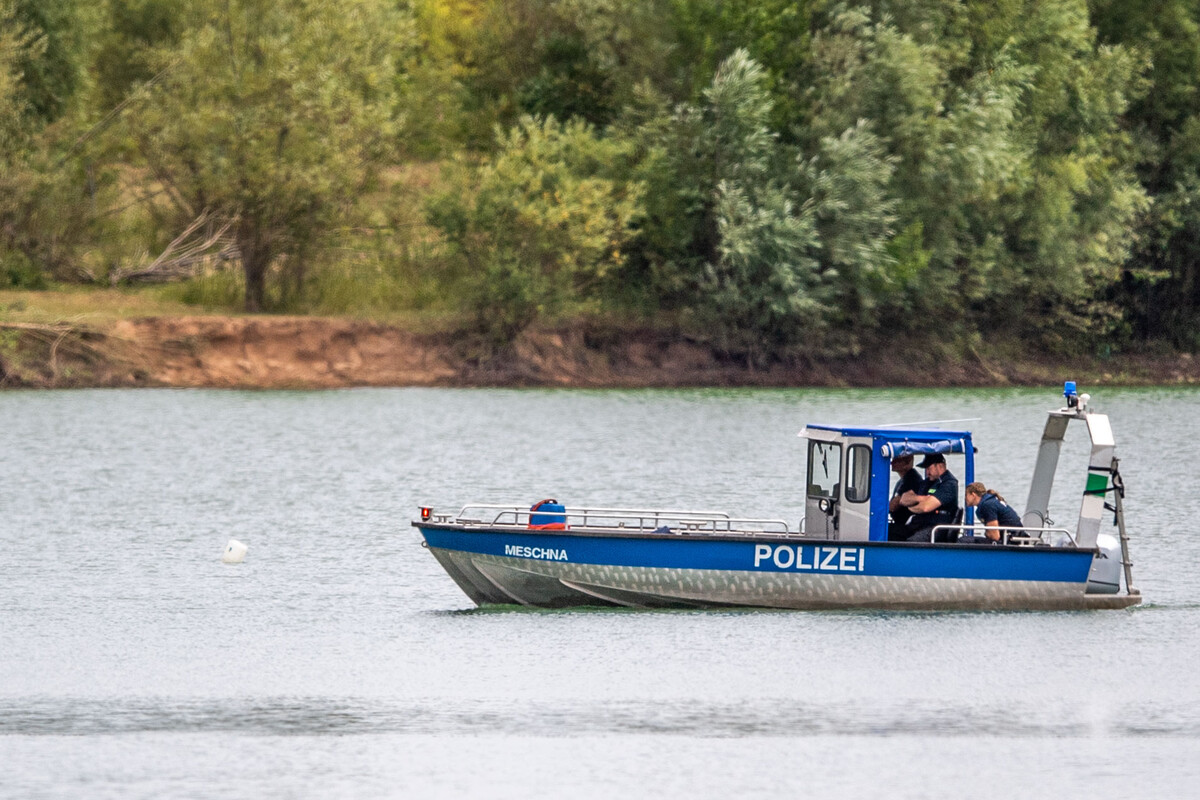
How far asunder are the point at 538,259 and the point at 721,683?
48.1 meters

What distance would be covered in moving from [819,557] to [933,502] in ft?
5.35

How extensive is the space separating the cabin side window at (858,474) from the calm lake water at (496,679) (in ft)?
5.36

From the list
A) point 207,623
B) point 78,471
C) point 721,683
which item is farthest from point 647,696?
point 78,471

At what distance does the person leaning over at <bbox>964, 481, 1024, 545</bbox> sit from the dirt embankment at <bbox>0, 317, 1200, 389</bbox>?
4497 cm

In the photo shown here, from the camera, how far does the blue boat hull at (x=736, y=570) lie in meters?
24.7

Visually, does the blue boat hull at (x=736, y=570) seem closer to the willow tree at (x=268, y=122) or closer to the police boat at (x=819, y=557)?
the police boat at (x=819, y=557)

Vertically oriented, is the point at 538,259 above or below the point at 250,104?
below

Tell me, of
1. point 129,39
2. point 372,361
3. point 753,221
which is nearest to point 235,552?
point 753,221

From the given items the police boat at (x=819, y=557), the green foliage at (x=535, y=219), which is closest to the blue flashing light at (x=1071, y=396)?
the police boat at (x=819, y=557)

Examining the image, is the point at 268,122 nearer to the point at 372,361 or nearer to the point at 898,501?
the point at 372,361

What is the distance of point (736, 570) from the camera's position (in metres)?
24.8

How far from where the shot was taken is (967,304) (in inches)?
2948

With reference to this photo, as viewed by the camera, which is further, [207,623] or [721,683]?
[207,623]

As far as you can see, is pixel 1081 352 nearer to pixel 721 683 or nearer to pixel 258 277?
pixel 258 277
